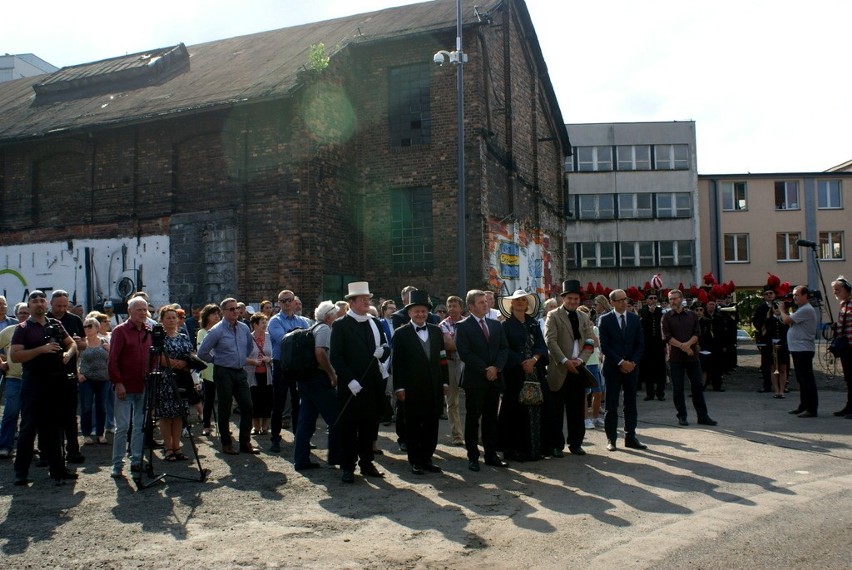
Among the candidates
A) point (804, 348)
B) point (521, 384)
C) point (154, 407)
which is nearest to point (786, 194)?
point (804, 348)

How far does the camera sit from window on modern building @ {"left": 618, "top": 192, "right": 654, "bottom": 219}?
50594mm

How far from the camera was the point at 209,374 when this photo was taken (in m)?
11.9

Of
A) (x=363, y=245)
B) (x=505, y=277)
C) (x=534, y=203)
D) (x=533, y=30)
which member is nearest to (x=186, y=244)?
(x=363, y=245)

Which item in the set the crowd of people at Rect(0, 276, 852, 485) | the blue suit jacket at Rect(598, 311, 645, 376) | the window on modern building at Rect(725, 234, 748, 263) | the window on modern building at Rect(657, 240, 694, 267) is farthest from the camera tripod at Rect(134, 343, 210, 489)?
the window on modern building at Rect(725, 234, 748, 263)

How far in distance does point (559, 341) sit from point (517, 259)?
13.8 metres

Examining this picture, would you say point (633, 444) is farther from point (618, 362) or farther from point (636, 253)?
point (636, 253)

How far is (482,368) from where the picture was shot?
28.4ft

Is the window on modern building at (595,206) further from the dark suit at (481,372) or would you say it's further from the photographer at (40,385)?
the photographer at (40,385)

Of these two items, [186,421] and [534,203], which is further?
[534,203]

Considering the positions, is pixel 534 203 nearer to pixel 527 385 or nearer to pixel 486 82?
pixel 486 82

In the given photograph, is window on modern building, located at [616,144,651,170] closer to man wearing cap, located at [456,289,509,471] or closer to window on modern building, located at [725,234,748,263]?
window on modern building, located at [725,234,748,263]

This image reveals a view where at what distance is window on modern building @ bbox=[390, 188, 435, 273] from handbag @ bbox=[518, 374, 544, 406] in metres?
12.2

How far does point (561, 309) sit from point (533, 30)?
1783 cm

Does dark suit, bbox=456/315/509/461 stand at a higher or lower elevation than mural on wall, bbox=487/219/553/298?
lower
